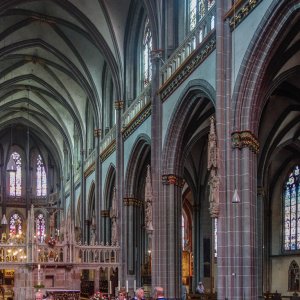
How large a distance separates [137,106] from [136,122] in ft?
3.33

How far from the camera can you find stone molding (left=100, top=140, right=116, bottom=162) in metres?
39.2

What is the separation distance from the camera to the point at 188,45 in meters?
25.7

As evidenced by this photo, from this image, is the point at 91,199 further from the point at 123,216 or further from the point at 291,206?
the point at 291,206

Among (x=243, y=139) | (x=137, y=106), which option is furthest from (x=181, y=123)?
(x=137, y=106)

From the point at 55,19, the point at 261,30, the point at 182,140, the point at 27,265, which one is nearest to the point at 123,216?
the point at 27,265

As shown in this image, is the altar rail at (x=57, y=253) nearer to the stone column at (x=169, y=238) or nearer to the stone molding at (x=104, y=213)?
the stone column at (x=169, y=238)

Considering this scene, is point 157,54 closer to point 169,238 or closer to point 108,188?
point 169,238

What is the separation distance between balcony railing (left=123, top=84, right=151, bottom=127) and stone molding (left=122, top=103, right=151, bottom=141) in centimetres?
16

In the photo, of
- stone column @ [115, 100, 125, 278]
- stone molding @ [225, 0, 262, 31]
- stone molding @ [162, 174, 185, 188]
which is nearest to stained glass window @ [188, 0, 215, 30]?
stone molding @ [225, 0, 262, 31]

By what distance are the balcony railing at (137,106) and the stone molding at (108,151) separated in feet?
10.9

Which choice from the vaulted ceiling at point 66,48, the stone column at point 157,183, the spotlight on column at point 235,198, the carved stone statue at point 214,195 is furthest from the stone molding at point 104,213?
the spotlight on column at point 235,198

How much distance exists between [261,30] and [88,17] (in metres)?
18.4

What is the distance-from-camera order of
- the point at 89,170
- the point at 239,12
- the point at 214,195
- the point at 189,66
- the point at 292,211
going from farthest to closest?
1. the point at 89,170
2. the point at 292,211
3. the point at 189,66
4. the point at 239,12
5. the point at 214,195

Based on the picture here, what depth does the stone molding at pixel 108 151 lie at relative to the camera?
129 feet
